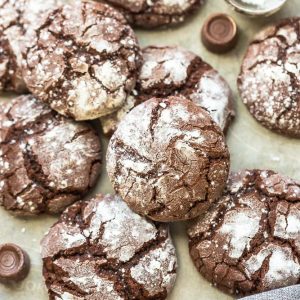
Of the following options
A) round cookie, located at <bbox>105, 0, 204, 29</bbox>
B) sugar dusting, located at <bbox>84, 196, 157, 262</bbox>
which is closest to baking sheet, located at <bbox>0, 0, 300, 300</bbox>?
round cookie, located at <bbox>105, 0, 204, 29</bbox>

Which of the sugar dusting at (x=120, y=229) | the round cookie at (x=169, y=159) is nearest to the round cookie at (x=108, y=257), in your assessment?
the sugar dusting at (x=120, y=229)

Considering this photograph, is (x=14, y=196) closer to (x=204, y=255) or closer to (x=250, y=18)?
(x=204, y=255)

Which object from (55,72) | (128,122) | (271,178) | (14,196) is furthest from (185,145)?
(14,196)

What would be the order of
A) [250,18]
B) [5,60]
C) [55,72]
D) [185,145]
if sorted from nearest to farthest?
[185,145] → [55,72] → [5,60] → [250,18]

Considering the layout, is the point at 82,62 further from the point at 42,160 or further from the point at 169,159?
the point at 169,159

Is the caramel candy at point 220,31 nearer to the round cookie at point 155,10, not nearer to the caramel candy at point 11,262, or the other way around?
the round cookie at point 155,10

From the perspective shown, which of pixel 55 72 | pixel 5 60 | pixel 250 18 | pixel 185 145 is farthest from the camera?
pixel 250 18

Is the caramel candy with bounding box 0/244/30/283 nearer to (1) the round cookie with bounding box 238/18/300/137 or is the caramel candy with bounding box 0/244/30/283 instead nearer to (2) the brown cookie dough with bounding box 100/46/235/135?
(2) the brown cookie dough with bounding box 100/46/235/135
